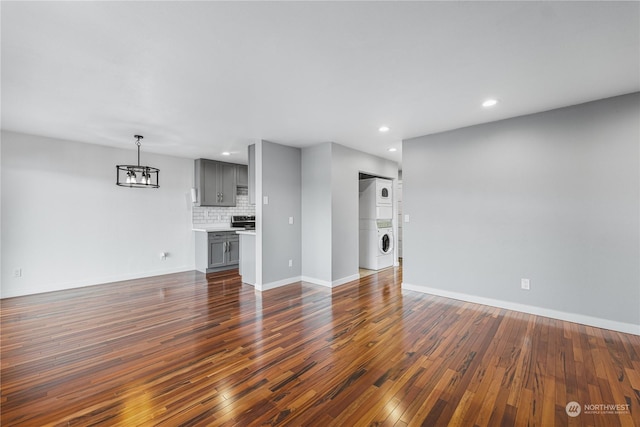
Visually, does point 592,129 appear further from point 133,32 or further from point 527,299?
point 133,32

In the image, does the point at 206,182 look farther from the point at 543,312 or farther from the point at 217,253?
→ the point at 543,312

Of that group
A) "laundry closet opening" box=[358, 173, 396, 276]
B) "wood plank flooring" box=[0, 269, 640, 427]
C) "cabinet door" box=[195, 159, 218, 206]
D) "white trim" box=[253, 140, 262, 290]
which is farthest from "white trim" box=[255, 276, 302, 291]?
"cabinet door" box=[195, 159, 218, 206]

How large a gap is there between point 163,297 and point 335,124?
361 cm

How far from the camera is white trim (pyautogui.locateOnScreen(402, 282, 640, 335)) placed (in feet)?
9.33

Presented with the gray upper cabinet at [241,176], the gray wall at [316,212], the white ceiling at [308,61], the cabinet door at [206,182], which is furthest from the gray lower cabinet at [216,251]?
the white ceiling at [308,61]

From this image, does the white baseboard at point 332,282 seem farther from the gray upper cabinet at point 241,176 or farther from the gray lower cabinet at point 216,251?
the gray upper cabinet at point 241,176

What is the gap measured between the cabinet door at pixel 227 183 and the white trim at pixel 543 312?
179 inches

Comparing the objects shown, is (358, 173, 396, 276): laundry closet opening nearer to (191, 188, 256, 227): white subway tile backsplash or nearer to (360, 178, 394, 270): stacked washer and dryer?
(360, 178, 394, 270): stacked washer and dryer

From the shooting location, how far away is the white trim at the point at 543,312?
284cm

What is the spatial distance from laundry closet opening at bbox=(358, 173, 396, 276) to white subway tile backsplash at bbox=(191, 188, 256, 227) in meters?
3.06

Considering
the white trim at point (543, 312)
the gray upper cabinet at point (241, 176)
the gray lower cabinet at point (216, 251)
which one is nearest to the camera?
the white trim at point (543, 312)

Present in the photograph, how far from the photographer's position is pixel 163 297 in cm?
416

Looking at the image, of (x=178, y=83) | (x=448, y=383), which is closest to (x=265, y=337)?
(x=448, y=383)

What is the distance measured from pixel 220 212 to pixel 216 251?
3.95 ft
